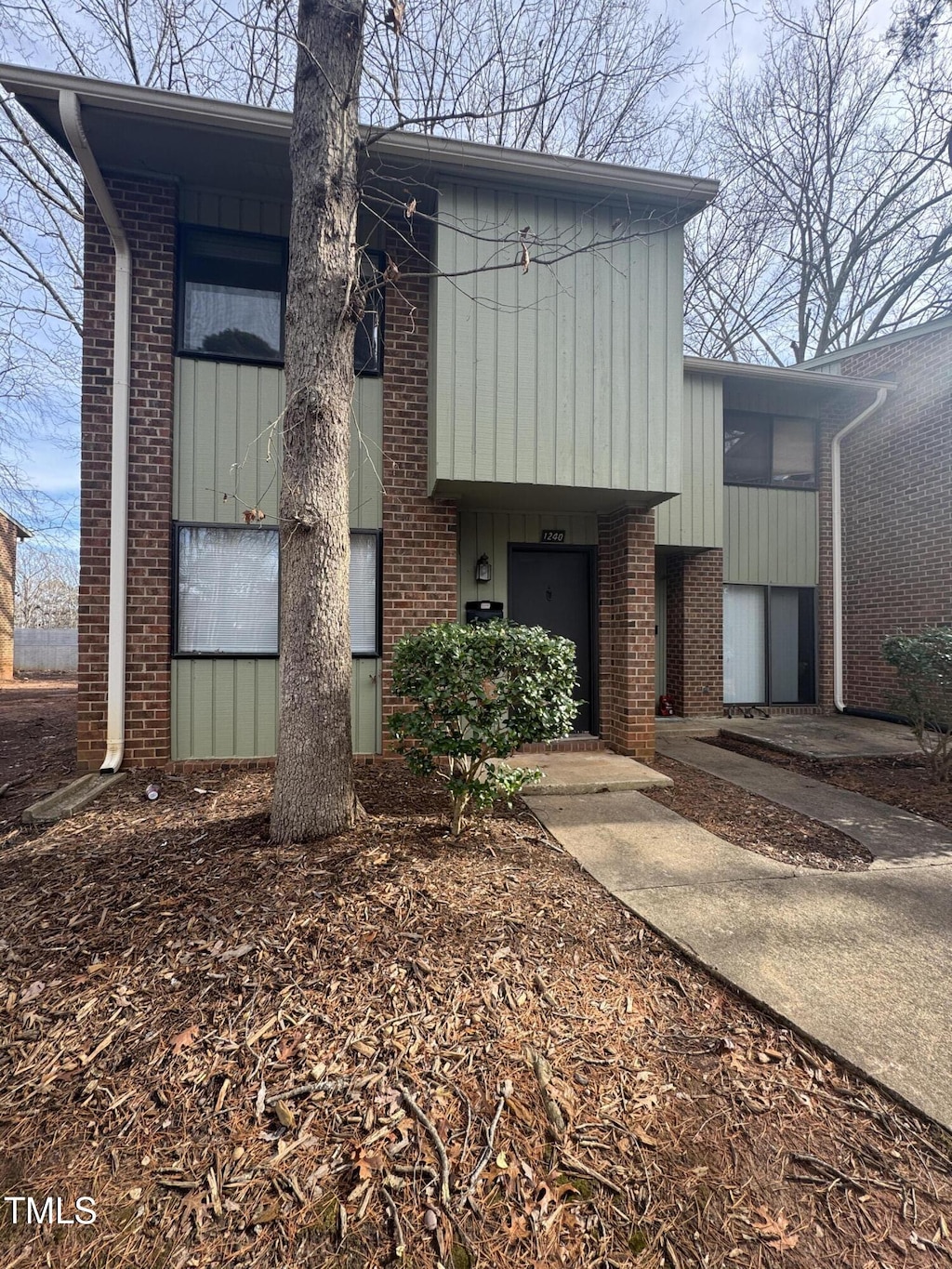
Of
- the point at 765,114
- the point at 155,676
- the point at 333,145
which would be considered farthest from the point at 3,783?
the point at 765,114

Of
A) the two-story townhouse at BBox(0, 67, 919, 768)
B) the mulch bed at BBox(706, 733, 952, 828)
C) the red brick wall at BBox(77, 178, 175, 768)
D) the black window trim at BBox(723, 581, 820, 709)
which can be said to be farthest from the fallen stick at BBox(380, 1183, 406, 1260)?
the black window trim at BBox(723, 581, 820, 709)

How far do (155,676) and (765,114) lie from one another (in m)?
16.5

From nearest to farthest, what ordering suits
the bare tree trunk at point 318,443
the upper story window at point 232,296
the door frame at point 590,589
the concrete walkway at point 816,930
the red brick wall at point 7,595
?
the concrete walkway at point 816,930 → the bare tree trunk at point 318,443 → the upper story window at point 232,296 → the door frame at point 590,589 → the red brick wall at point 7,595

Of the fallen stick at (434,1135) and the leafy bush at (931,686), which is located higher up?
the leafy bush at (931,686)

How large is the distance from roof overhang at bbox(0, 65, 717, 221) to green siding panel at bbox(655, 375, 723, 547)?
3025mm

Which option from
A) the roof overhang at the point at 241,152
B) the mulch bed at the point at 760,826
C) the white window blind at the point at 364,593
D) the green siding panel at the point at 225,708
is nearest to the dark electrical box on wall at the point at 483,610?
the white window blind at the point at 364,593

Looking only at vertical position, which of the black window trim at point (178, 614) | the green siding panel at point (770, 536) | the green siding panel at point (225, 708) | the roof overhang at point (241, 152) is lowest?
the green siding panel at point (225, 708)

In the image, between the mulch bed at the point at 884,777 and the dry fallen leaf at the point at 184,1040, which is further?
the mulch bed at the point at 884,777

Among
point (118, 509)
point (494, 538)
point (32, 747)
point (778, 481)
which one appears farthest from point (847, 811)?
point (32, 747)

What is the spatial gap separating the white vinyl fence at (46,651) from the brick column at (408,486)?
17.8m

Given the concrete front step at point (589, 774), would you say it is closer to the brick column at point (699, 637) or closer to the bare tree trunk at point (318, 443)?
the bare tree trunk at point (318, 443)

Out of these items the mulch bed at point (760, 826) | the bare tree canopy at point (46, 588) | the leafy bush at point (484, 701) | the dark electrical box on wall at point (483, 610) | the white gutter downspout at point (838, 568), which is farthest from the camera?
the bare tree canopy at point (46, 588)

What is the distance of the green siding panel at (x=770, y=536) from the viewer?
896 centimetres

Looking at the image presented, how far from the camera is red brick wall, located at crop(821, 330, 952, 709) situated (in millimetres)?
8016
